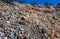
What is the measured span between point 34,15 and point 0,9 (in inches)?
44.3

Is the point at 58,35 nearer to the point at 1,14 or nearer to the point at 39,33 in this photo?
the point at 39,33

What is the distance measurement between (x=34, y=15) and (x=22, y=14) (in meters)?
0.42

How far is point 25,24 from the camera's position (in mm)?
6309

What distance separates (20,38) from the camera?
5.68m

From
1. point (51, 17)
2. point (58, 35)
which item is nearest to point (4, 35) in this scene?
point (58, 35)

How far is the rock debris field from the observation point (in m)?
5.80

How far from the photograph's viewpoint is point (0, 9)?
7.14m

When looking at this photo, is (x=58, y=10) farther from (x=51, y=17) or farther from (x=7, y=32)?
(x=7, y=32)

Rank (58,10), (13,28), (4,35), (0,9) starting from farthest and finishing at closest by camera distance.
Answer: (58,10) → (0,9) → (13,28) → (4,35)

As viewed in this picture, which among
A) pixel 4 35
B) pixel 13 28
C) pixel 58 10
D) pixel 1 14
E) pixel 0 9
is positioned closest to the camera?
pixel 4 35

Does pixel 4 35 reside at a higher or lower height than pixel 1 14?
lower

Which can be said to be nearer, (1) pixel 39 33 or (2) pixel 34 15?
(1) pixel 39 33

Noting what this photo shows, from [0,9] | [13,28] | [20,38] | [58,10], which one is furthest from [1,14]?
[58,10]

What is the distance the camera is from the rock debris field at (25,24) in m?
5.80
